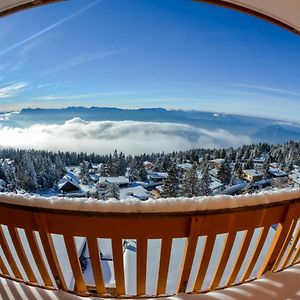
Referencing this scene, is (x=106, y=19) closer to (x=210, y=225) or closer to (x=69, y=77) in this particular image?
(x=69, y=77)


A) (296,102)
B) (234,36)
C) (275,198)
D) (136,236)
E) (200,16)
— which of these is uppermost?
(200,16)

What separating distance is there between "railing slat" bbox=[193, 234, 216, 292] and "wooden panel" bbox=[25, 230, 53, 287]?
653 millimetres

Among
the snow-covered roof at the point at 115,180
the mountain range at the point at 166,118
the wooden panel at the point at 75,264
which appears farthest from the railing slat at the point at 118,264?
the mountain range at the point at 166,118

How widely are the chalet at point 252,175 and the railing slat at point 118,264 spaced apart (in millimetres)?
1771

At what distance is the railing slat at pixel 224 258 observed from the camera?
94cm

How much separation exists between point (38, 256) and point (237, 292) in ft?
2.94

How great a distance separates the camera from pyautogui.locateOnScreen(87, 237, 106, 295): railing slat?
879mm

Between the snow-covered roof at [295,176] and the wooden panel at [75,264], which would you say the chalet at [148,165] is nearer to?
the snow-covered roof at [295,176]

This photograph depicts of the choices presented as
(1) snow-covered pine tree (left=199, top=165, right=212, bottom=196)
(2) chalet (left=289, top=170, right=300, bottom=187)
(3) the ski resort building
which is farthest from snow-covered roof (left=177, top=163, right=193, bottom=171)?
(3) the ski resort building

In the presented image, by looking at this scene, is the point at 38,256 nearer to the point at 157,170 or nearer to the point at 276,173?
the point at 157,170

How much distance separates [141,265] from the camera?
3.16 ft

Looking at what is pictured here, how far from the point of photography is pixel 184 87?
4.21m

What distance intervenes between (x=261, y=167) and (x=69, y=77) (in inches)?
127

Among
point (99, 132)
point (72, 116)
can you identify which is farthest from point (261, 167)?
point (72, 116)
